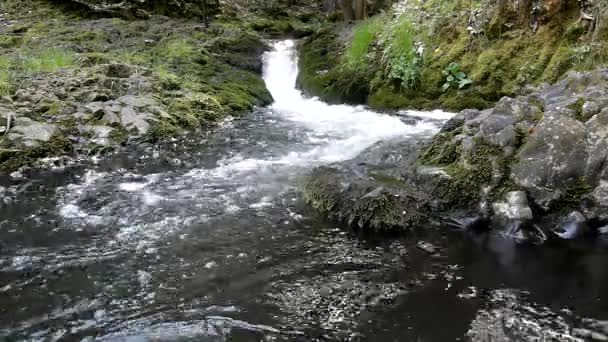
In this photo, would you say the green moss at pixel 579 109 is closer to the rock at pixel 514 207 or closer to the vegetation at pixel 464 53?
the rock at pixel 514 207

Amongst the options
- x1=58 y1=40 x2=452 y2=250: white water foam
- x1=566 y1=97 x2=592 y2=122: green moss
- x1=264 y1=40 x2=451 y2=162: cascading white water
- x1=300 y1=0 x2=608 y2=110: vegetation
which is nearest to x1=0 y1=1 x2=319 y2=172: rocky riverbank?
x1=264 y1=40 x2=451 y2=162: cascading white water

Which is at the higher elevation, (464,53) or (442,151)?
(464,53)

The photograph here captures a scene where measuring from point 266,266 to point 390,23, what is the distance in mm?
9849

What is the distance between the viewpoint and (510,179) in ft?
18.5

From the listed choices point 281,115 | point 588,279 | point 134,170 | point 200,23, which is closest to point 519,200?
point 588,279

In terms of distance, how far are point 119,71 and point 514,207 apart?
937 centimetres

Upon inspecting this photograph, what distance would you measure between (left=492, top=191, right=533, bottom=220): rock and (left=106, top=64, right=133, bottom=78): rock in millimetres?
9054

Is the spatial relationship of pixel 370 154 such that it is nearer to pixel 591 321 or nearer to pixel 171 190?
pixel 171 190

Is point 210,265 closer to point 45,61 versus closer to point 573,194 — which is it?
point 573,194

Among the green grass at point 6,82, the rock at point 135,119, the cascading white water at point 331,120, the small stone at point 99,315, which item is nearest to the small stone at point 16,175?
the rock at point 135,119

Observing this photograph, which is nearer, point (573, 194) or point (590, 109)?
point (573, 194)

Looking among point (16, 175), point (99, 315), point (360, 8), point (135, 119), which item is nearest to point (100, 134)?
point (135, 119)

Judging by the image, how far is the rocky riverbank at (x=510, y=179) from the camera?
17.5 ft

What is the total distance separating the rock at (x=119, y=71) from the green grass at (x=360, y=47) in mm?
5275
